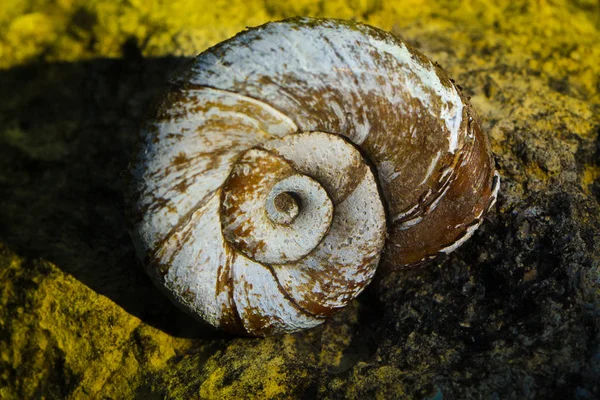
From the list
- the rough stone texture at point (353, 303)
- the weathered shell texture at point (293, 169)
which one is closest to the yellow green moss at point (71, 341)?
the rough stone texture at point (353, 303)

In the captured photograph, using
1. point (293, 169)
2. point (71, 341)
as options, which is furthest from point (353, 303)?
point (71, 341)

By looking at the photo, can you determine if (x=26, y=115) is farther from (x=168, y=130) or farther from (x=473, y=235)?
(x=473, y=235)

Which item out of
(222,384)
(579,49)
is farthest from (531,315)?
(579,49)

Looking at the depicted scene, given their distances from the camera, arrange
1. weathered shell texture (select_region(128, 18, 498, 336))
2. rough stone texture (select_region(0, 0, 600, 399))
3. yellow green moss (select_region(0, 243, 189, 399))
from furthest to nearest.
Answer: yellow green moss (select_region(0, 243, 189, 399)) → rough stone texture (select_region(0, 0, 600, 399)) → weathered shell texture (select_region(128, 18, 498, 336))

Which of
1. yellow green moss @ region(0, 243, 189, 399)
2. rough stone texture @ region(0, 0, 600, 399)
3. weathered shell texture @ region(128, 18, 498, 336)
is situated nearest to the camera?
weathered shell texture @ region(128, 18, 498, 336)

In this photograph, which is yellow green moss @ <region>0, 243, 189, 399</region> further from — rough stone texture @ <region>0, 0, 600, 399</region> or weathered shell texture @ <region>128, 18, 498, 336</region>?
weathered shell texture @ <region>128, 18, 498, 336</region>

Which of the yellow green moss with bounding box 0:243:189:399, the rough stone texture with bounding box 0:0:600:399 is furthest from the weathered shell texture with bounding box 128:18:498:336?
the yellow green moss with bounding box 0:243:189:399

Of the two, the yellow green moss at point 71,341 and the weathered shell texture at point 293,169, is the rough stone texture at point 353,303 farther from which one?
the weathered shell texture at point 293,169
